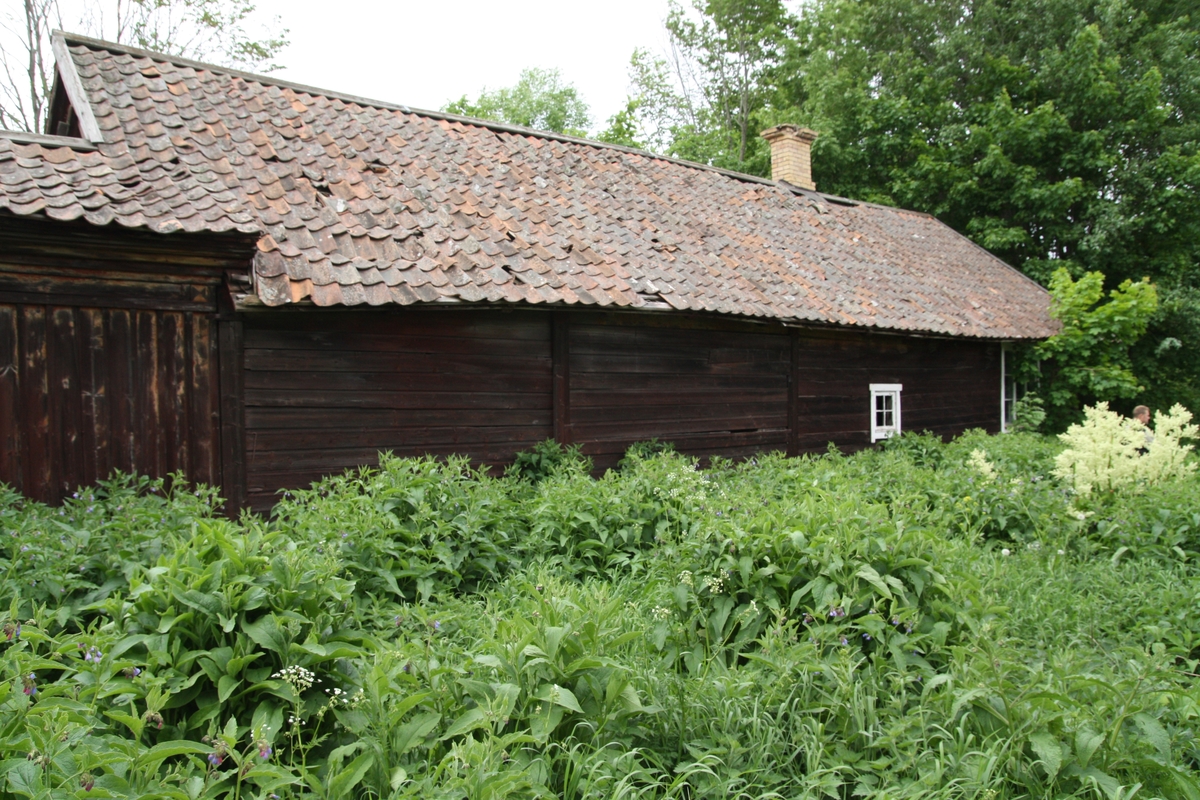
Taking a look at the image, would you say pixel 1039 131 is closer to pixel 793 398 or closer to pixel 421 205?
pixel 793 398

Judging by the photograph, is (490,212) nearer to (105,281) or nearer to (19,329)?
(105,281)

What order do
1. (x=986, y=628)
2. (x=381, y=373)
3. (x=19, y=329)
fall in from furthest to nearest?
(x=381, y=373)
(x=19, y=329)
(x=986, y=628)

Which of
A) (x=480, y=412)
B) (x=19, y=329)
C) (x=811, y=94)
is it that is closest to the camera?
(x=19, y=329)

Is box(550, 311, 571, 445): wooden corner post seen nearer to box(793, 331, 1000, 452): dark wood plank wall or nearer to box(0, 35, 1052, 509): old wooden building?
box(0, 35, 1052, 509): old wooden building

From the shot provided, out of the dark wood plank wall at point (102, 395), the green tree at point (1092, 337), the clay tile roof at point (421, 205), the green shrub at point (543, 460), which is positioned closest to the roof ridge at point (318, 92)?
the clay tile roof at point (421, 205)

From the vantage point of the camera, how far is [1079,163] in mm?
19828

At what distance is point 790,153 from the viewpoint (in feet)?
55.5

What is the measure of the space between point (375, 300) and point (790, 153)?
42.0 ft

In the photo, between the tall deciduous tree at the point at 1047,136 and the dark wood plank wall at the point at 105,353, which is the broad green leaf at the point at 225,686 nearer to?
the dark wood plank wall at the point at 105,353

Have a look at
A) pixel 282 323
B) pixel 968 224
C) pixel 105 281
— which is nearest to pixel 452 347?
pixel 282 323

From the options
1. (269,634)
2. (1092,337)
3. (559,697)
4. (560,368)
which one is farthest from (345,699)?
(1092,337)

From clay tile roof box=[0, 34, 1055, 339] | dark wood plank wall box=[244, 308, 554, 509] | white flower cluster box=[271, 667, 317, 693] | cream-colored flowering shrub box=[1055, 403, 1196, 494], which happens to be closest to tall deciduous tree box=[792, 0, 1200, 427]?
clay tile roof box=[0, 34, 1055, 339]

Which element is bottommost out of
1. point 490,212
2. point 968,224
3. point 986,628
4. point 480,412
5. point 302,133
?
point 986,628

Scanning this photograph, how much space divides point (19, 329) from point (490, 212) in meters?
4.82
